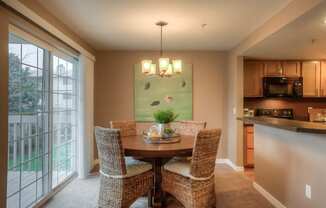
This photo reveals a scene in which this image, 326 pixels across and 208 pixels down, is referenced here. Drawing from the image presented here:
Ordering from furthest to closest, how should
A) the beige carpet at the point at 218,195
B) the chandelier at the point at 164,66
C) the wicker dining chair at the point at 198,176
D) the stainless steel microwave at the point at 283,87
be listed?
the stainless steel microwave at the point at 283,87, the chandelier at the point at 164,66, the beige carpet at the point at 218,195, the wicker dining chair at the point at 198,176

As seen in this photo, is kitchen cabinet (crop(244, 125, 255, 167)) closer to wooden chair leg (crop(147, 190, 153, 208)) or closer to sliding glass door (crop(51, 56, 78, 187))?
wooden chair leg (crop(147, 190, 153, 208))

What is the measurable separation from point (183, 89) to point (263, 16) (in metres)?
2.41

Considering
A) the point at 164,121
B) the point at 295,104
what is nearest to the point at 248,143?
the point at 295,104

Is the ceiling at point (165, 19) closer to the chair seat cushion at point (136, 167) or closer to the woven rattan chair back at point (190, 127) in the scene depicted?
the woven rattan chair back at point (190, 127)

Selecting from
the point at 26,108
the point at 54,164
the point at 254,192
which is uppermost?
the point at 26,108

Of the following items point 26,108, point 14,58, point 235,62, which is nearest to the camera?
point 14,58

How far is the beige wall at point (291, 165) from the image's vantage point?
236 centimetres

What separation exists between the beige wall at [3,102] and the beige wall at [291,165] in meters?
2.74

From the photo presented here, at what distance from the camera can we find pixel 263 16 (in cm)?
322

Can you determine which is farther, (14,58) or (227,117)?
(227,117)

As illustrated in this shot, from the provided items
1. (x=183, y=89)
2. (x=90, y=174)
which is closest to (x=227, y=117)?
(x=183, y=89)

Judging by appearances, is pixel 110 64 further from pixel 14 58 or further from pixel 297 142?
pixel 297 142

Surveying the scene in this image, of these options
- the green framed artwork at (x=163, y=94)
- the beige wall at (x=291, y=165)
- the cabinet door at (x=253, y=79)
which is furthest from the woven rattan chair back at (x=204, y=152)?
the cabinet door at (x=253, y=79)

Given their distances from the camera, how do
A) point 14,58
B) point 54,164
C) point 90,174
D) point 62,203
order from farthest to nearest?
point 90,174 → point 54,164 → point 62,203 → point 14,58
